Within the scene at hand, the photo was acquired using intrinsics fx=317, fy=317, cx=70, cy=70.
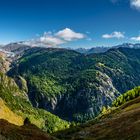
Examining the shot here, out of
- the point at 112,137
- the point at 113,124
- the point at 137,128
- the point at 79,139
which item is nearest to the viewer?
the point at 137,128

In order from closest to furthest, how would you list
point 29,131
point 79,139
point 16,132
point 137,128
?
point 16,132
point 29,131
point 137,128
point 79,139

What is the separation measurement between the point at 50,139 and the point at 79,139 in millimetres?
43955

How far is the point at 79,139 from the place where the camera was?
114 m

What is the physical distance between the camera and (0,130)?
195 feet

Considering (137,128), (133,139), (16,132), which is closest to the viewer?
(16,132)

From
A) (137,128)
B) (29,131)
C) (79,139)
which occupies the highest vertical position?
(29,131)

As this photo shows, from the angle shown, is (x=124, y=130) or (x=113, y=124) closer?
(x=124, y=130)

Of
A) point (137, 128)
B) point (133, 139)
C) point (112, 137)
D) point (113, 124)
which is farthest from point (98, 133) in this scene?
point (133, 139)

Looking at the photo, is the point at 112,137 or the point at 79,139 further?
the point at 79,139

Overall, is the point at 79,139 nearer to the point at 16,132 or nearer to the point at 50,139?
the point at 50,139

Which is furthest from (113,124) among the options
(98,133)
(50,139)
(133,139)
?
(50,139)

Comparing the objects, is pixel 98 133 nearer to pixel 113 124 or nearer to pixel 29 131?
pixel 113 124

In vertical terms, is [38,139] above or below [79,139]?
above

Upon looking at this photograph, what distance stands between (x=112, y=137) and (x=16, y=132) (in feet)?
154
